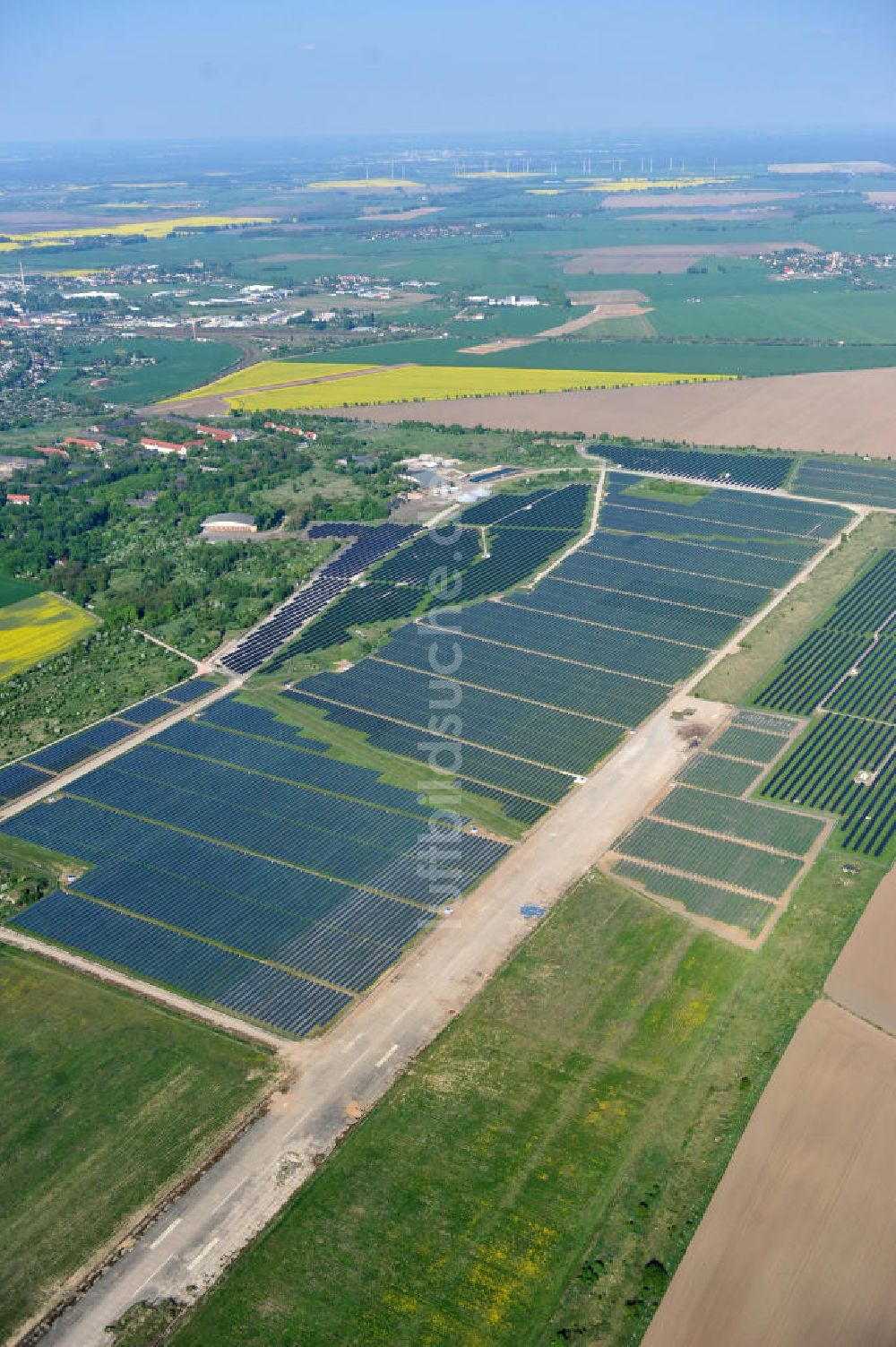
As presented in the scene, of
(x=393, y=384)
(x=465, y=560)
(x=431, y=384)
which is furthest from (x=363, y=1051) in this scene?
(x=393, y=384)

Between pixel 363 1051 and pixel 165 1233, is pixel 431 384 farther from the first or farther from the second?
pixel 165 1233

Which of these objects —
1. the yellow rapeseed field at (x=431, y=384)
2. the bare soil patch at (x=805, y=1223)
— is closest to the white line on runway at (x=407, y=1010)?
the bare soil patch at (x=805, y=1223)

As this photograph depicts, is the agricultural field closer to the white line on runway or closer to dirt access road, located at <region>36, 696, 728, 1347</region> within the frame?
dirt access road, located at <region>36, 696, 728, 1347</region>

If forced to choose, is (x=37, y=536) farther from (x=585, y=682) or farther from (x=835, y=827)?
(x=835, y=827)

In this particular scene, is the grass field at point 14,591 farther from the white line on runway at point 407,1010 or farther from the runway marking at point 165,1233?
the runway marking at point 165,1233

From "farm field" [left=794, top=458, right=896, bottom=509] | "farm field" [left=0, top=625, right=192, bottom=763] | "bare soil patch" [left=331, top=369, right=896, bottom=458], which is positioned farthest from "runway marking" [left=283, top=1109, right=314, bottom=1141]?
"bare soil patch" [left=331, top=369, right=896, bottom=458]

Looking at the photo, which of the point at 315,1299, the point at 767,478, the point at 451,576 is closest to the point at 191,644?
the point at 451,576

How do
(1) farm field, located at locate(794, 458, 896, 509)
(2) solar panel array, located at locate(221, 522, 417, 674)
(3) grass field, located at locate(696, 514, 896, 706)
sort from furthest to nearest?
(1) farm field, located at locate(794, 458, 896, 509), (2) solar panel array, located at locate(221, 522, 417, 674), (3) grass field, located at locate(696, 514, 896, 706)
